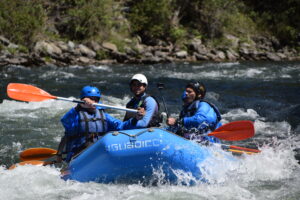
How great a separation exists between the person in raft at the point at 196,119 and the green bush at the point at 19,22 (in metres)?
13.3

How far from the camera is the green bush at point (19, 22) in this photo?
56.4 feet

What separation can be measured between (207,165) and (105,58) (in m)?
14.0

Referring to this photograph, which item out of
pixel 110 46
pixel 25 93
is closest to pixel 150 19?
pixel 110 46

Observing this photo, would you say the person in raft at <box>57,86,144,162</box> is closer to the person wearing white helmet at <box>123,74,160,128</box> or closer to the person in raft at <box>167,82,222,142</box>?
the person wearing white helmet at <box>123,74,160,128</box>

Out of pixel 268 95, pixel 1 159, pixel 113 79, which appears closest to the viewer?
pixel 1 159

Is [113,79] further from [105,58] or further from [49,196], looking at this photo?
[49,196]

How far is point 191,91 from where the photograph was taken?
5250 millimetres

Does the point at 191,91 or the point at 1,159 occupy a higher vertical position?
the point at 191,91

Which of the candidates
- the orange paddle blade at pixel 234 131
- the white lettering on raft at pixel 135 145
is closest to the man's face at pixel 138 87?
the white lettering on raft at pixel 135 145

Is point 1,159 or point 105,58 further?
point 105,58

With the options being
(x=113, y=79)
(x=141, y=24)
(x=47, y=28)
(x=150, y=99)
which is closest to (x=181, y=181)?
(x=150, y=99)

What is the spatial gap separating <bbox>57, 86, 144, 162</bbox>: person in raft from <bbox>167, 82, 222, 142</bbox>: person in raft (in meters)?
0.63

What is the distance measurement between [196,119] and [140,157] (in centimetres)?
100

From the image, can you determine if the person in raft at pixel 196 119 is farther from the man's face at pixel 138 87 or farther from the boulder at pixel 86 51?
the boulder at pixel 86 51
